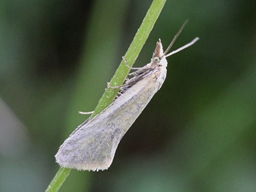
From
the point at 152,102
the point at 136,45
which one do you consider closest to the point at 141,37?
the point at 136,45

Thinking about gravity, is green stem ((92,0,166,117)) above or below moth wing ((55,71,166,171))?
above

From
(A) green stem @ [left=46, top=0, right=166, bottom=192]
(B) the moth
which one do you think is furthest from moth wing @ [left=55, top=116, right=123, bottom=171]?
(A) green stem @ [left=46, top=0, right=166, bottom=192]

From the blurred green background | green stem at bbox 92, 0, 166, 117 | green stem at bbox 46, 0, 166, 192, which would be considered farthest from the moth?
the blurred green background

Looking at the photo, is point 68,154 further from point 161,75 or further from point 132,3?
point 132,3

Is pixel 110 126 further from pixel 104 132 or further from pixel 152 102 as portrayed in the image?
pixel 152 102

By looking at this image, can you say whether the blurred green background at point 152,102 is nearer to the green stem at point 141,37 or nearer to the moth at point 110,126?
the moth at point 110,126

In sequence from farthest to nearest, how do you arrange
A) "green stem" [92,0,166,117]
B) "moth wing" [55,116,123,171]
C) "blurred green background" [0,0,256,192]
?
1. "blurred green background" [0,0,256,192]
2. "moth wing" [55,116,123,171]
3. "green stem" [92,0,166,117]

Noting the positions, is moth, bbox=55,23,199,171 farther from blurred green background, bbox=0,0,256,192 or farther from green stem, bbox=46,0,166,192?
blurred green background, bbox=0,0,256,192

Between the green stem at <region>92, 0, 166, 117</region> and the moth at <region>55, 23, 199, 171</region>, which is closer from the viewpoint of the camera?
the green stem at <region>92, 0, 166, 117</region>

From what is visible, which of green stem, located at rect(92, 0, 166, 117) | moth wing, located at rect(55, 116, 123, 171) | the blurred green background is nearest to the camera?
green stem, located at rect(92, 0, 166, 117)
